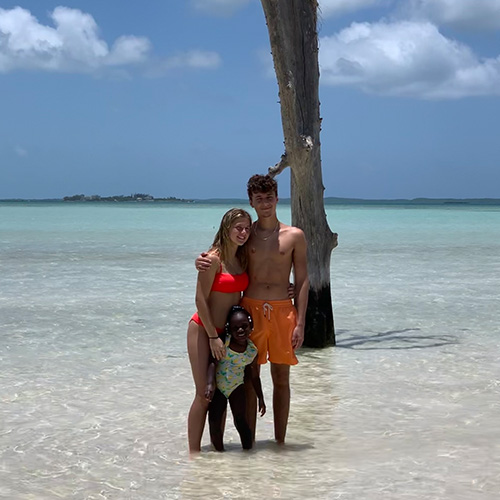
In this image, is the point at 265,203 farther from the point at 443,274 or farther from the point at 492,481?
the point at 443,274

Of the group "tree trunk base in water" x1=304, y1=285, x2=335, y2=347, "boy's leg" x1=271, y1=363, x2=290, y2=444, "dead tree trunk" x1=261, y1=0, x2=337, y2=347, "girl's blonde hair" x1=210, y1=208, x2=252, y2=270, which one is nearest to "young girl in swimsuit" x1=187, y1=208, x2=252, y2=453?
"girl's blonde hair" x1=210, y1=208, x2=252, y2=270

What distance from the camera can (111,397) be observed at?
6941mm

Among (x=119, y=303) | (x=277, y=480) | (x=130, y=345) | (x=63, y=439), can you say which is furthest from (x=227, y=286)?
(x=119, y=303)

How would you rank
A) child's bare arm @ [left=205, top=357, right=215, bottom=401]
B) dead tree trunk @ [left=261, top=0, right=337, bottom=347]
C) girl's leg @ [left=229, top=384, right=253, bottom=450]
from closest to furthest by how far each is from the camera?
child's bare arm @ [left=205, top=357, right=215, bottom=401]
girl's leg @ [left=229, top=384, right=253, bottom=450]
dead tree trunk @ [left=261, top=0, right=337, bottom=347]

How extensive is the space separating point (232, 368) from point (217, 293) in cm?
44

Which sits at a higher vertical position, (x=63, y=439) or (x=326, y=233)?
(x=326, y=233)

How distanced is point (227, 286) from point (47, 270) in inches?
518

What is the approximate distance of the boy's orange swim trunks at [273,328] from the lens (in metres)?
5.03

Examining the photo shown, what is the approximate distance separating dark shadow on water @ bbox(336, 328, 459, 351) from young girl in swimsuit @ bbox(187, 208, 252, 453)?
433cm

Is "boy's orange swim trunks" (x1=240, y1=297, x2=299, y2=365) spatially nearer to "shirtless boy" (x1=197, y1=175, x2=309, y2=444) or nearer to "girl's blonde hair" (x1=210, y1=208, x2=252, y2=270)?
"shirtless boy" (x1=197, y1=175, x2=309, y2=444)

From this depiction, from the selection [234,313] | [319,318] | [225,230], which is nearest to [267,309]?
[234,313]

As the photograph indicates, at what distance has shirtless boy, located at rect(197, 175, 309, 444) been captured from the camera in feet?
16.5

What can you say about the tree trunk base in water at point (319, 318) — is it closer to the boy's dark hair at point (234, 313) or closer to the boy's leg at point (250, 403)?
the boy's leg at point (250, 403)

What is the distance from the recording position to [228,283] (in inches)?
194
